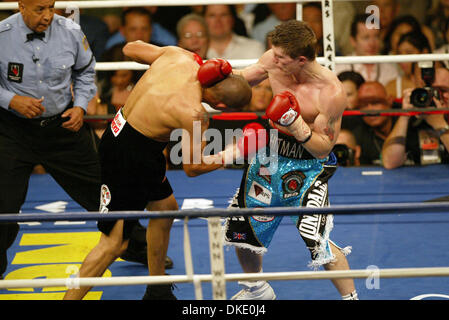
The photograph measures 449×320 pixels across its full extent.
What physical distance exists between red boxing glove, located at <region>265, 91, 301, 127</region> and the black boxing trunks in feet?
1.69

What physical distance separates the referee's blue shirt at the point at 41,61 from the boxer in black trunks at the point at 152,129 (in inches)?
21.5

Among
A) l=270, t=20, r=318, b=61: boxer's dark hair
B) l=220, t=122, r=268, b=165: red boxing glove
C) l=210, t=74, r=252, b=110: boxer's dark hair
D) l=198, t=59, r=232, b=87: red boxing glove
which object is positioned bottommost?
l=220, t=122, r=268, b=165: red boxing glove

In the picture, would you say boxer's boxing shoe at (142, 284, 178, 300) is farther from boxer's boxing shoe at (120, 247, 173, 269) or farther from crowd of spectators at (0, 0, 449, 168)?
crowd of spectators at (0, 0, 449, 168)

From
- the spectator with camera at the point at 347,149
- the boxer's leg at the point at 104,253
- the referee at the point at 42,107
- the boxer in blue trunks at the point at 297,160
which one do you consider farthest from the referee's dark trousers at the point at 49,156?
the spectator with camera at the point at 347,149

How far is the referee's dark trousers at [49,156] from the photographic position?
10.5 ft

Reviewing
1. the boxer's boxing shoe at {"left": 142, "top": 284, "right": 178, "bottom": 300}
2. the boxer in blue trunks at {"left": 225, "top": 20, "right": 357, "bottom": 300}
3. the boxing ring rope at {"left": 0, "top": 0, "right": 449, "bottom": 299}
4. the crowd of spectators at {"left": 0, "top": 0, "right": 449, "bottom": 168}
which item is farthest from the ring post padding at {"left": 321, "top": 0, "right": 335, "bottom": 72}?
the boxing ring rope at {"left": 0, "top": 0, "right": 449, "bottom": 299}

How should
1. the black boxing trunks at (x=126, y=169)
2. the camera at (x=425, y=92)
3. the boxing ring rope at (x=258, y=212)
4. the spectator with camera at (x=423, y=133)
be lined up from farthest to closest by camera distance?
1. the spectator with camera at (x=423, y=133)
2. the camera at (x=425, y=92)
3. the black boxing trunks at (x=126, y=169)
4. the boxing ring rope at (x=258, y=212)

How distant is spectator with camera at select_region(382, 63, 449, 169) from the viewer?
183 inches

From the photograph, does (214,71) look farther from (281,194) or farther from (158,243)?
(158,243)

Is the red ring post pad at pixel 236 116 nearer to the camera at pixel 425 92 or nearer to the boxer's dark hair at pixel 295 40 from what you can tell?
the camera at pixel 425 92

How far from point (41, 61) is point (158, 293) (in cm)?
131
